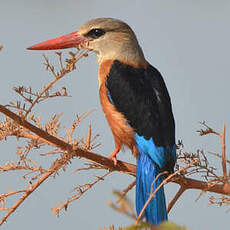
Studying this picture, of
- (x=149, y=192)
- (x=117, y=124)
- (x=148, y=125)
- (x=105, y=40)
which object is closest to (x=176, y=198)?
(x=149, y=192)

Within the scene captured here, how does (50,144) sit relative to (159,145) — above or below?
above

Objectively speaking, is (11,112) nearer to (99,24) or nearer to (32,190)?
A: (32,190)

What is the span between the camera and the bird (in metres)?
1.48

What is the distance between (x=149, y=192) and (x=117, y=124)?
0.30m

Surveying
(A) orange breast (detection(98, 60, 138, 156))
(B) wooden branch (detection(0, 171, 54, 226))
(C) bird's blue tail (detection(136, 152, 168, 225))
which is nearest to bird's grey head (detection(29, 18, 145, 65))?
(A) orange breast (detection(98, 60, 138, 156))

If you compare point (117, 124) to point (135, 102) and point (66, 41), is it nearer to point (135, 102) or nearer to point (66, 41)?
→ point (135, 102)

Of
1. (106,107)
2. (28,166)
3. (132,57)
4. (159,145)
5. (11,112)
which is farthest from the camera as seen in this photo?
(132,57)

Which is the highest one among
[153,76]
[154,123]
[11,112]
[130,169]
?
[11,112]

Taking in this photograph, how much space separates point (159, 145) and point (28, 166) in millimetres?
584

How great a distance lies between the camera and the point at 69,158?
42.2 inches

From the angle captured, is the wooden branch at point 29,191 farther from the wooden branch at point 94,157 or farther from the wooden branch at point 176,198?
the wooden branch at point 176,198

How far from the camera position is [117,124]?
1606 mm

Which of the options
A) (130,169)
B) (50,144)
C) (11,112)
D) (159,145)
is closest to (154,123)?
(159,145)

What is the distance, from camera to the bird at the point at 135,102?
1481 mm
